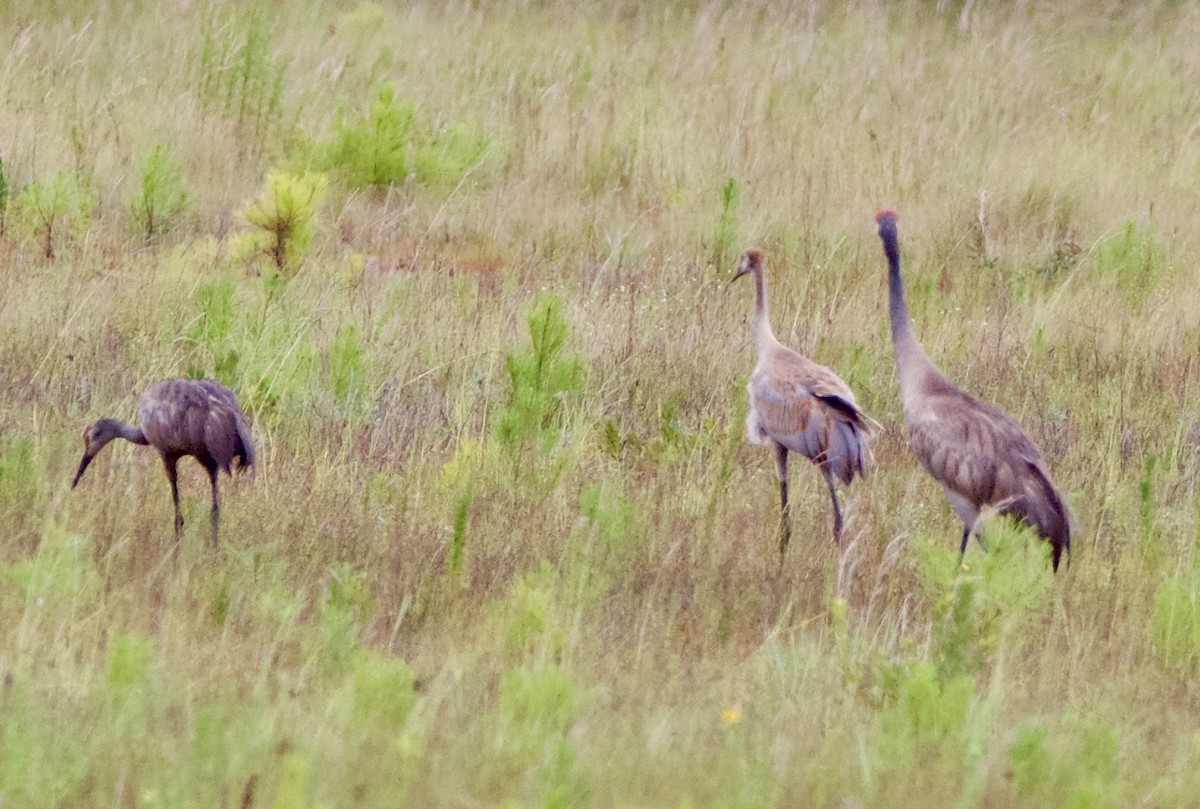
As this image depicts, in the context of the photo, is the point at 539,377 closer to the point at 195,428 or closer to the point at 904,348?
the point at 195,428

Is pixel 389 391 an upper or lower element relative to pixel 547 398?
lower

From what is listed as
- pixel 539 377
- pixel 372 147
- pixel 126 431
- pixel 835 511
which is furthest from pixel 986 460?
pixel 372 147

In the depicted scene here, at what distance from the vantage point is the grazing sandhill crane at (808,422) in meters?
5.81

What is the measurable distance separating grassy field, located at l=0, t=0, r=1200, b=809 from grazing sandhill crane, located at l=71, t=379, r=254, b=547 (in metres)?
0.16

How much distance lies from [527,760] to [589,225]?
6575mm

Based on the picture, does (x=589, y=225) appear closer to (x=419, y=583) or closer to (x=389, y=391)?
(x=389, y=391)

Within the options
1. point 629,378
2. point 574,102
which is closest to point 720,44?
point 574,102

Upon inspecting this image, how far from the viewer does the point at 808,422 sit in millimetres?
5844

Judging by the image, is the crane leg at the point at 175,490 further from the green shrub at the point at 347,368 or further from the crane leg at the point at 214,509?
the green shrub at the point at 347,368

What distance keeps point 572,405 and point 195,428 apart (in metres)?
1.81

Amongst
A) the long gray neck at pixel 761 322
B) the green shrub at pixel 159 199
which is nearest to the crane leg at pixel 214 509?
the long gray neck at pixel 761 322

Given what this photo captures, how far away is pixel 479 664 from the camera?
170 inches

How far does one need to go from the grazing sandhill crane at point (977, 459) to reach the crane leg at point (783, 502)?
18.6 inches

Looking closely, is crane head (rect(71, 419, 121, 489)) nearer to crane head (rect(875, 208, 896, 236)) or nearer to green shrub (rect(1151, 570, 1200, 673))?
crane head (rect(875, 208, 896, 236))
